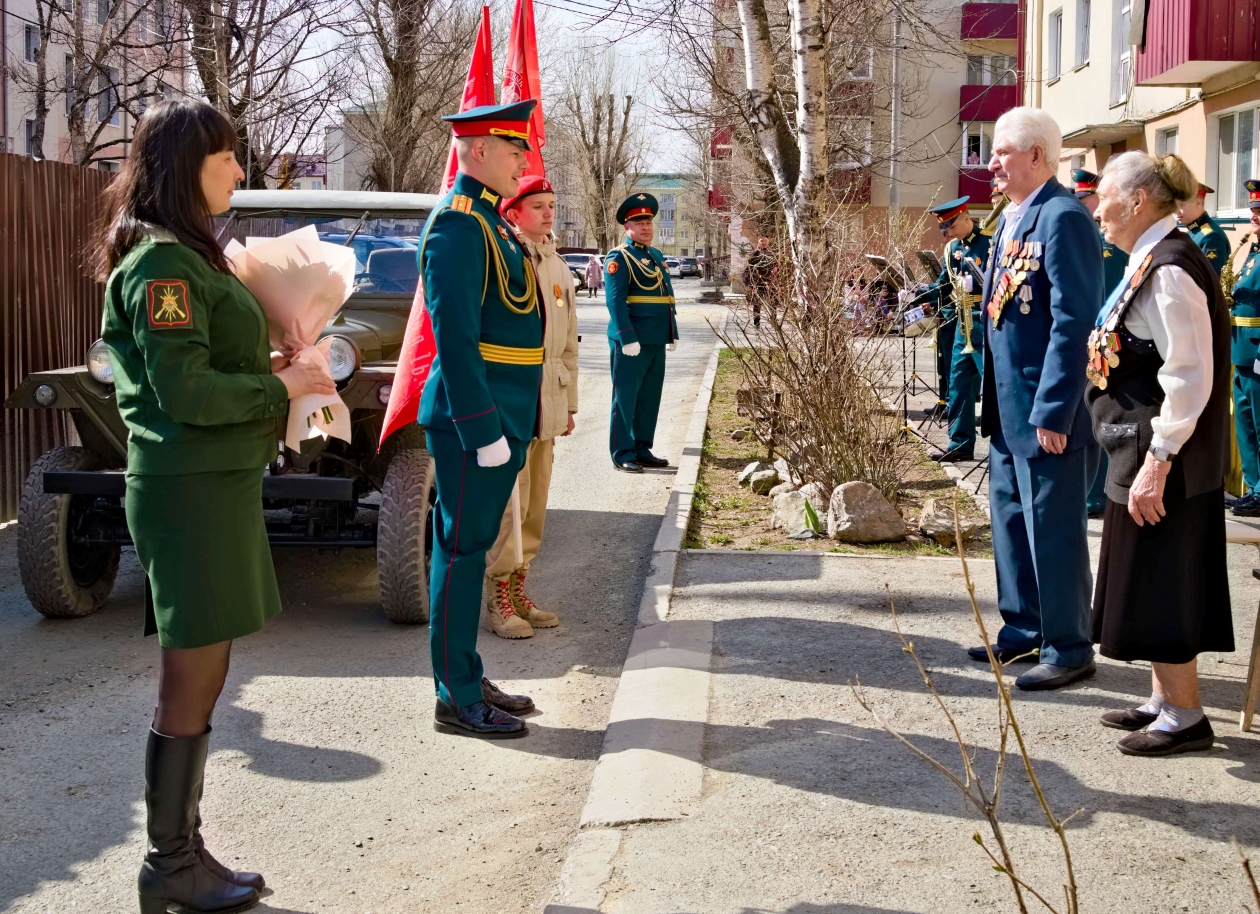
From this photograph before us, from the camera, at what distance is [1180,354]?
3861 mm

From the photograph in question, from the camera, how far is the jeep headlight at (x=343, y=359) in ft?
19.3

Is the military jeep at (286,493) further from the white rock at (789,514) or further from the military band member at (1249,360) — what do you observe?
the military band member at (1249,360)

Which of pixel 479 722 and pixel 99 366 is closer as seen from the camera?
pixel 479 722

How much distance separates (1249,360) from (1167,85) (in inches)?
407

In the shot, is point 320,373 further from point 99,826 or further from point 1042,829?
point 1042,829

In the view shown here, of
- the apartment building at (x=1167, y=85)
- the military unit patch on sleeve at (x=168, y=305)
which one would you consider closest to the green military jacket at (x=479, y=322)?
the military unit patch on sleeve at (x=168, y=305)

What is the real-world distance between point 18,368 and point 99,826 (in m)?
5.35

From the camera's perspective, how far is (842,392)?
786 centimetres

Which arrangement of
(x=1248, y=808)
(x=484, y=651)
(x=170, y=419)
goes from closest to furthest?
(x=170, y=419), (x=1248, y=808), (x=484, y=651)

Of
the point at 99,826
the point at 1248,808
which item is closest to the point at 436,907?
the point at 99,826

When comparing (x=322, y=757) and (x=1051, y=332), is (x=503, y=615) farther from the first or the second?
(x=1051, y=332)

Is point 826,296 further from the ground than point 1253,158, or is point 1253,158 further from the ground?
point 1253,158

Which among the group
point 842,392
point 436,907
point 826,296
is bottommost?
point 436,907

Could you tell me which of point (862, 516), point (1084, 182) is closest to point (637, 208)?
point (1084, 182)
